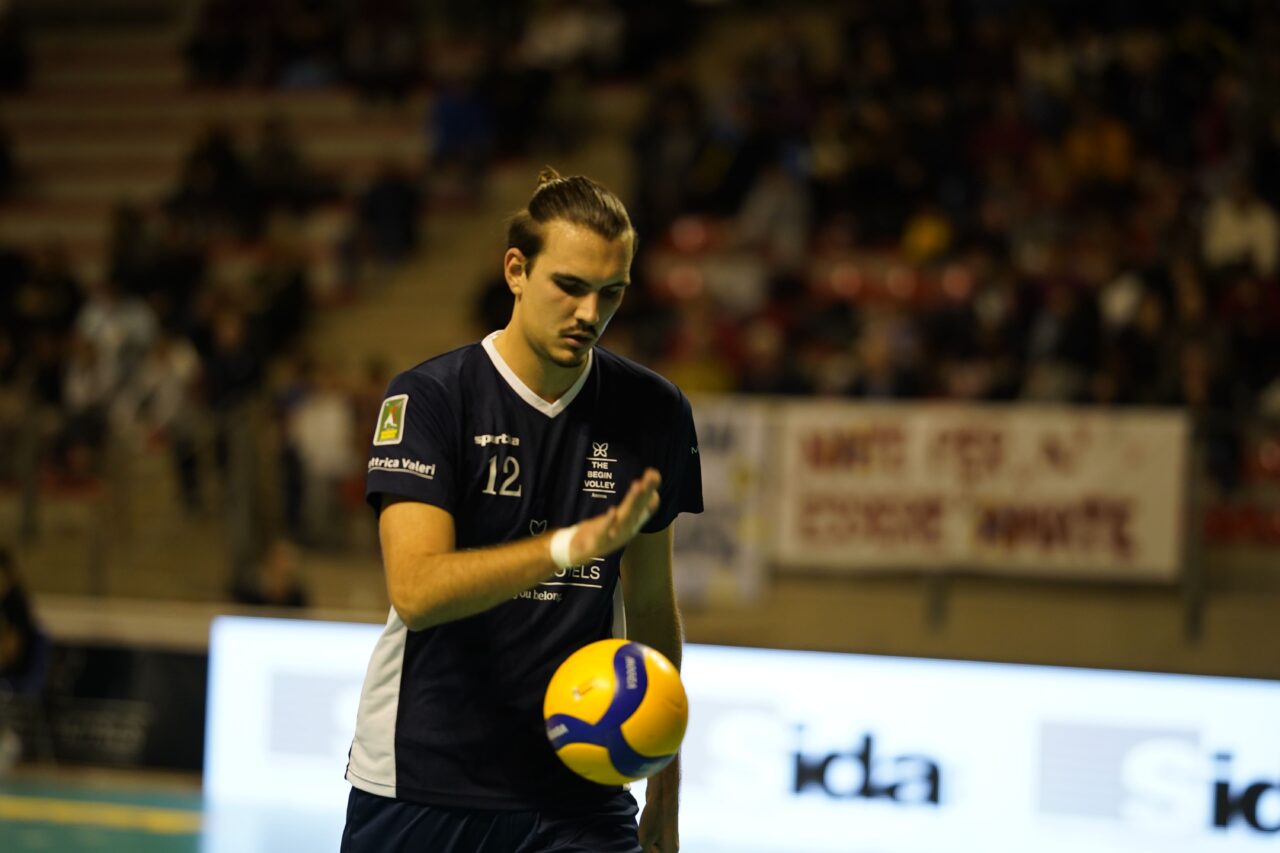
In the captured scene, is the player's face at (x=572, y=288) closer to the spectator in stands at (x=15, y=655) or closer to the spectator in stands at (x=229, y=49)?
the spectator in stands at (x=15, y=655)

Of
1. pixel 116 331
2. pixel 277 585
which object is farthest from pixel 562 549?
pixel 116 331

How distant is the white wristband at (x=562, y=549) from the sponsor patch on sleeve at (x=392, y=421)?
52 cm

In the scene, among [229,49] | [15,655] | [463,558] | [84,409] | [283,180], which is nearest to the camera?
[463,558]

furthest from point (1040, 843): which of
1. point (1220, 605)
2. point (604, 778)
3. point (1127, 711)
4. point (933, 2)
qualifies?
point (933, 2)

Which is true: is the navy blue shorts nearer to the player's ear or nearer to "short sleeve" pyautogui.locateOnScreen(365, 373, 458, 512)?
"short sleeve" pyautogui.locateOnScreen(365, 373, 458, 512)

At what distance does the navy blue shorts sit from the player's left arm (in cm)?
30

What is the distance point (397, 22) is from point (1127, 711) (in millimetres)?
13719

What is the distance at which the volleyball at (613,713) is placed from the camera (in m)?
3.26

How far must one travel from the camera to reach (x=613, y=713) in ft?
10.6

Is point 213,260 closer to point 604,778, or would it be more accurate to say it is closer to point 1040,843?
point 1040,843

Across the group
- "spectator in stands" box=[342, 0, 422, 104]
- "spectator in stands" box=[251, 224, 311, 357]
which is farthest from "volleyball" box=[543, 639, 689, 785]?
"spectator in stands" box=[342, 0, 422, 104]

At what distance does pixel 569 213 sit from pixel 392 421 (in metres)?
0.58

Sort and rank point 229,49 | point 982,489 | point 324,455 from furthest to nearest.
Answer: point 229,49 < point 324,455 < point 982,489

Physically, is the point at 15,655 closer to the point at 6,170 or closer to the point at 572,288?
the point at 572,288
